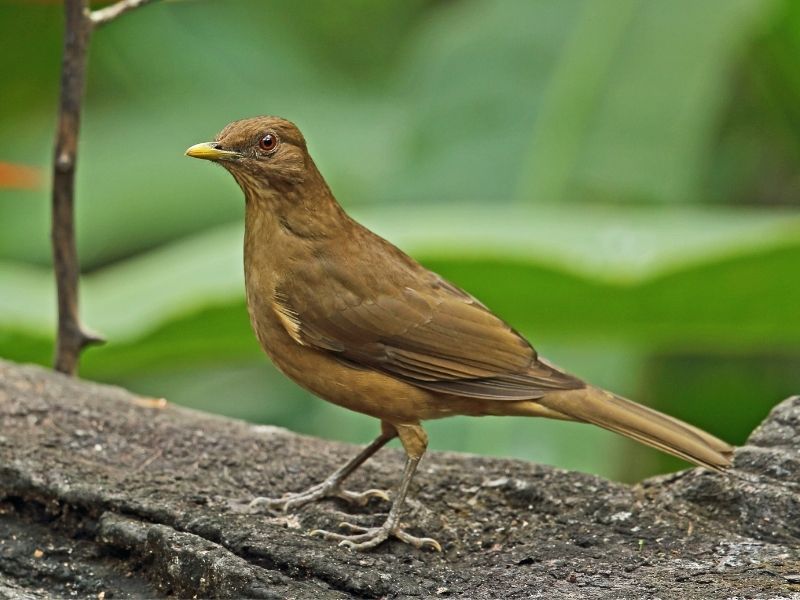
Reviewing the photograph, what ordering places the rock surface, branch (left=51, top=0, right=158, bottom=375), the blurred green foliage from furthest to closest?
the blurred green foliage < branch (left=51, top=0, right=158, bottom=375) < the rock surface

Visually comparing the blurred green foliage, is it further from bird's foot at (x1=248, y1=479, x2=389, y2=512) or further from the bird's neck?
bird's foot at (x1=248, y1=479, x2=389, y2=512)

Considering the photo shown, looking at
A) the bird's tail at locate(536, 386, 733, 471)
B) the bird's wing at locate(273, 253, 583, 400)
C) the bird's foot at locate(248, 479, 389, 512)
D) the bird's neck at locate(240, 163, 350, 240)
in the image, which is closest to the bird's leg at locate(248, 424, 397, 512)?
the bird's foot at locate(248, 479, 389, 512)

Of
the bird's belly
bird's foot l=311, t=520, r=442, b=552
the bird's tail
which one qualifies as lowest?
bird's foot l=311, t=520, r=442, b=552

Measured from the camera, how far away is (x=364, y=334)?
13.4ft

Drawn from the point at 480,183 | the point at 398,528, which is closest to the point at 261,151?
the point at 398,528

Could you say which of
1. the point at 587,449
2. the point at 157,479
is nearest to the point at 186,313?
the point at 157,479

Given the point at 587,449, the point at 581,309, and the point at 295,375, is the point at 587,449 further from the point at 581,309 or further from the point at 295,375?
the point at 295,375

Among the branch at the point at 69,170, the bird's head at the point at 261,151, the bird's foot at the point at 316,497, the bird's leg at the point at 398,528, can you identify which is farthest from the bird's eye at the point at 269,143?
the bird's foot at the point at 316,497

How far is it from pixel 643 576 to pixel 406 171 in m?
3.92

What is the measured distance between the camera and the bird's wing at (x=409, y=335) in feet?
13.3

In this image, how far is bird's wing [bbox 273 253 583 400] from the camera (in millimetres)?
4047

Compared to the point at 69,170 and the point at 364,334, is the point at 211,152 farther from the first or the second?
the point at 69,170

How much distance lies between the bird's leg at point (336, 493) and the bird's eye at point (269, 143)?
945 millimetres

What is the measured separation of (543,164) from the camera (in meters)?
6.74
